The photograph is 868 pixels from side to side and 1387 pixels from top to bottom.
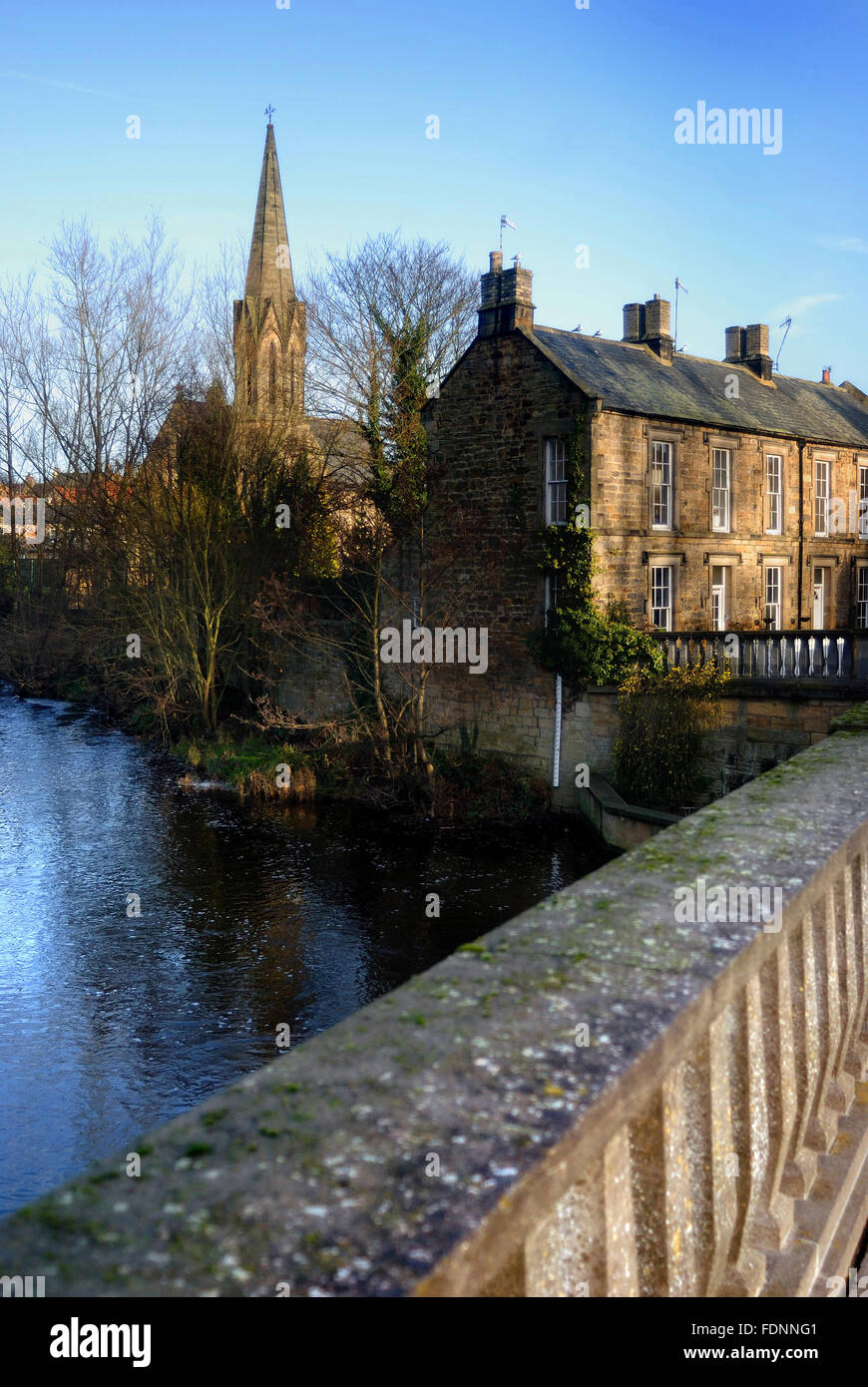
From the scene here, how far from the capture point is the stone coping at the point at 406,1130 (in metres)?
1.27

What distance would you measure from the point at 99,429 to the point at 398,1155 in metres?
37.6

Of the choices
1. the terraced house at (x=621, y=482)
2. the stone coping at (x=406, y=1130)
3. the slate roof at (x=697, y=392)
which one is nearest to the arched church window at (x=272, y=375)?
the terraced house at (x=621, y=482)

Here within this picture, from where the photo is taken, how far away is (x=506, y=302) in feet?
72.8

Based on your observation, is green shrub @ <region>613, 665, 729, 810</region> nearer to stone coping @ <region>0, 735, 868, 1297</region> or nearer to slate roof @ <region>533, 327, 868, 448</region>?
slate roof @ <region>533, 327, 868, 448</region>

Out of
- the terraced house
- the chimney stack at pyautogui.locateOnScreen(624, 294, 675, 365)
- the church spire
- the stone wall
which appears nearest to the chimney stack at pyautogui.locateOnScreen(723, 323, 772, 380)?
the terraced house

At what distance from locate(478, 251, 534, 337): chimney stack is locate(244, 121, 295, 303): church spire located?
1141 inches

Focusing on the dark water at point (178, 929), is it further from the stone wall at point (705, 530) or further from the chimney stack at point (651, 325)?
the chimney stack at point (651, 325)

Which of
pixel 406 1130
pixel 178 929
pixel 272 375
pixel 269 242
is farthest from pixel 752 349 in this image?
pixel 406 1130

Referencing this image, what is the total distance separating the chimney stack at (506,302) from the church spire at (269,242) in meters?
29.0

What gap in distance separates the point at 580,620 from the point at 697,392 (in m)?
7.92

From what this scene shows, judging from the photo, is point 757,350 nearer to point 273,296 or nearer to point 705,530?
point 705,530

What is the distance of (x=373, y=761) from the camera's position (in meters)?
23.2

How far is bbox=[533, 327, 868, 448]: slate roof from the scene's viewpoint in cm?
2230
